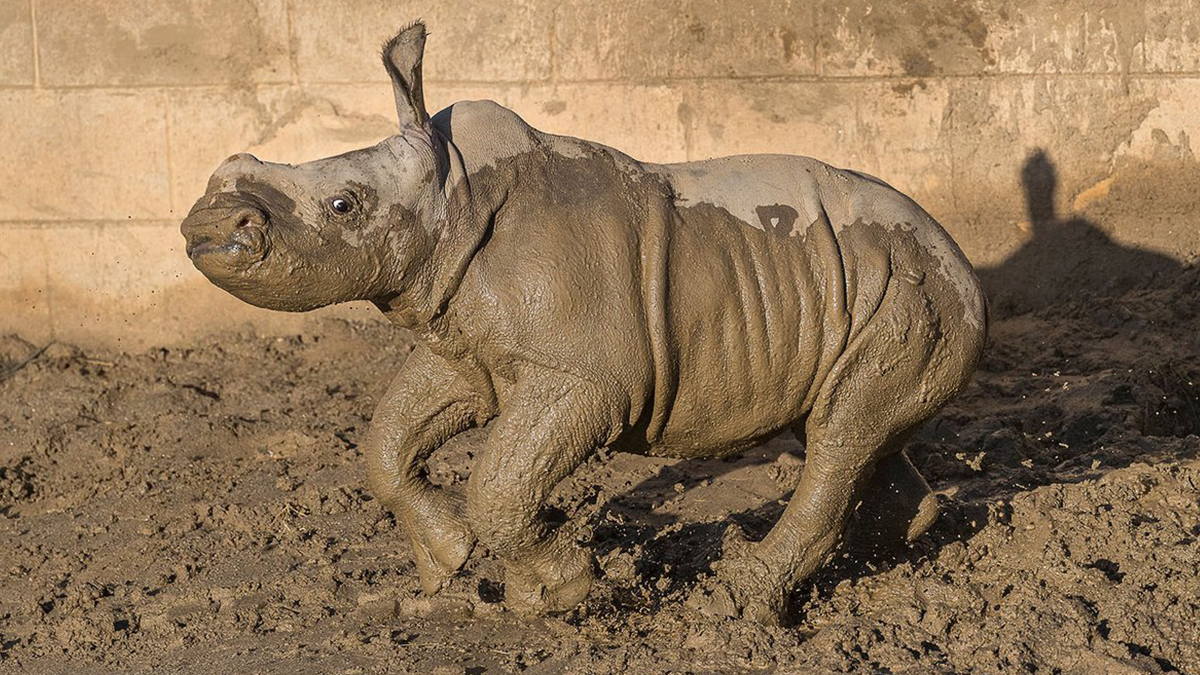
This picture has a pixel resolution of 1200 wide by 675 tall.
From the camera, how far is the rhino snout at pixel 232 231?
3.65 metres

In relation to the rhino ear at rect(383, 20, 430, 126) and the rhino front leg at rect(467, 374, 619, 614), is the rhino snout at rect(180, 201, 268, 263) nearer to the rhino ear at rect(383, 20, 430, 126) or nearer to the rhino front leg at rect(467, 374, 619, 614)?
the rhino ear at rect(383, 20, 430, 126)

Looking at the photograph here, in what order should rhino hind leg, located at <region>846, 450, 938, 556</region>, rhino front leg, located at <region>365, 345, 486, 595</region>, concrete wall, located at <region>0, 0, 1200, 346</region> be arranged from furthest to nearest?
concrete wall, located at <region>0, 0, 1200, 346</region>, rhino hind leg, located at <region>846, 450, 938, 556</region>, rhino front leg, located at <region>365, 345, 486, 595</region>

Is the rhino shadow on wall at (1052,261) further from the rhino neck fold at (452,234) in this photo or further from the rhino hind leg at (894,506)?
the rhino neck fold at (452,234)

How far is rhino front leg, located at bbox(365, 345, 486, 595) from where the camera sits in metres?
4.40

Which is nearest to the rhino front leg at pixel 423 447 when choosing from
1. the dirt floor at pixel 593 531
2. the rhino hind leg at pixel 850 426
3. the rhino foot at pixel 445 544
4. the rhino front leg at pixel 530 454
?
the rhino foot at pixel 445 544

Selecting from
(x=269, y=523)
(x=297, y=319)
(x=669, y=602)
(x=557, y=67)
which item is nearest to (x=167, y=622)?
(x=269, y=523)

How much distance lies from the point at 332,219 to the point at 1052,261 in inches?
189

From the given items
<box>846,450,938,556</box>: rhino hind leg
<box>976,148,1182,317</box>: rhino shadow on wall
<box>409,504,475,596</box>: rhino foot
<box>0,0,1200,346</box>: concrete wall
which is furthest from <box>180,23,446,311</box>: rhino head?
<box>976,148,1182,317</box>: rhino shadow on wall

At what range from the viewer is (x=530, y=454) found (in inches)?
154

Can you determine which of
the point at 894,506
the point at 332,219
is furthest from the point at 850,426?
the point at 332,219

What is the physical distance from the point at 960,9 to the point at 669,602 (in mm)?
4059

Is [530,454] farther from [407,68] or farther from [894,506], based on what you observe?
[894,506]

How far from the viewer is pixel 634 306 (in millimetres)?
3977

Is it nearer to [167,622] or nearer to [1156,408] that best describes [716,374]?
[167,622]
